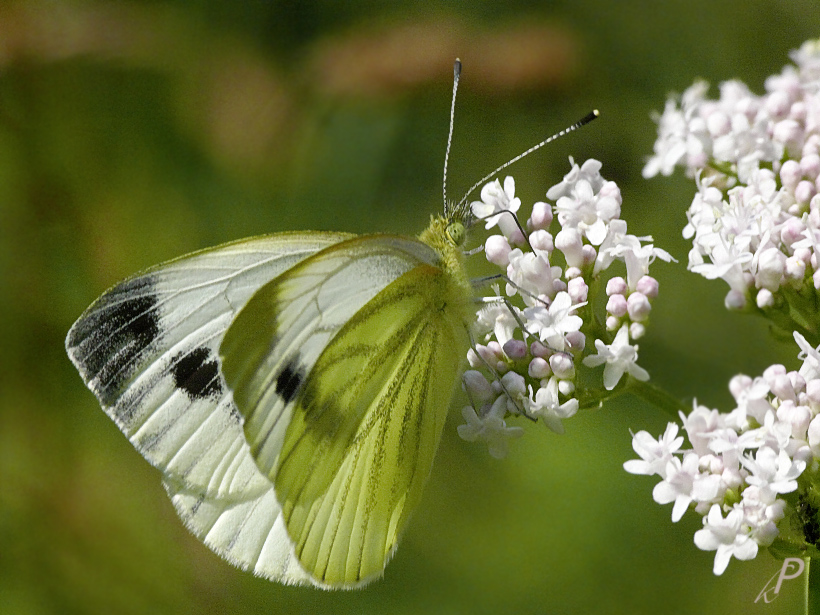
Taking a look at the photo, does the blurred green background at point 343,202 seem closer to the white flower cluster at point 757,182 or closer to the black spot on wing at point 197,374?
the white flower cluster at point 757,182

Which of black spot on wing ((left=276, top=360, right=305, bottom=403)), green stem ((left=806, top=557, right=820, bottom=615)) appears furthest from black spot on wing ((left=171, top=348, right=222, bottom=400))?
green stem ((left=806, top=557, right=820, bottom=615))

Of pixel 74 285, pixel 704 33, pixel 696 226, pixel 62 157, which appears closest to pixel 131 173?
pixel 62 157

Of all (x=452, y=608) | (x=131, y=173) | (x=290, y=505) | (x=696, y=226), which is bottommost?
(x=452, y=608)

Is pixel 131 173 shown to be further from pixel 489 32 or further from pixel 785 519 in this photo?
pixel 785 519

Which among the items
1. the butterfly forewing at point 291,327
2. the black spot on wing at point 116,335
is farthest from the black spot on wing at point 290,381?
the black spot on wing at point 116,335

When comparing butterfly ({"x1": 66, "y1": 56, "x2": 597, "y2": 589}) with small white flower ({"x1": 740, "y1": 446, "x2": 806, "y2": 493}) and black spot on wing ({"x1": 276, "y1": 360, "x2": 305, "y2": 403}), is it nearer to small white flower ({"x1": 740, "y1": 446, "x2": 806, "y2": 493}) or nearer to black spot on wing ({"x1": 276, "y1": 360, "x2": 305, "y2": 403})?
black spot on wing ({"x1": 276, "y1": 360, "x2": 305, "y2": 403})

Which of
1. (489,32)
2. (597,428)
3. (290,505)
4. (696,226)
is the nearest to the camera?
(290,505)
